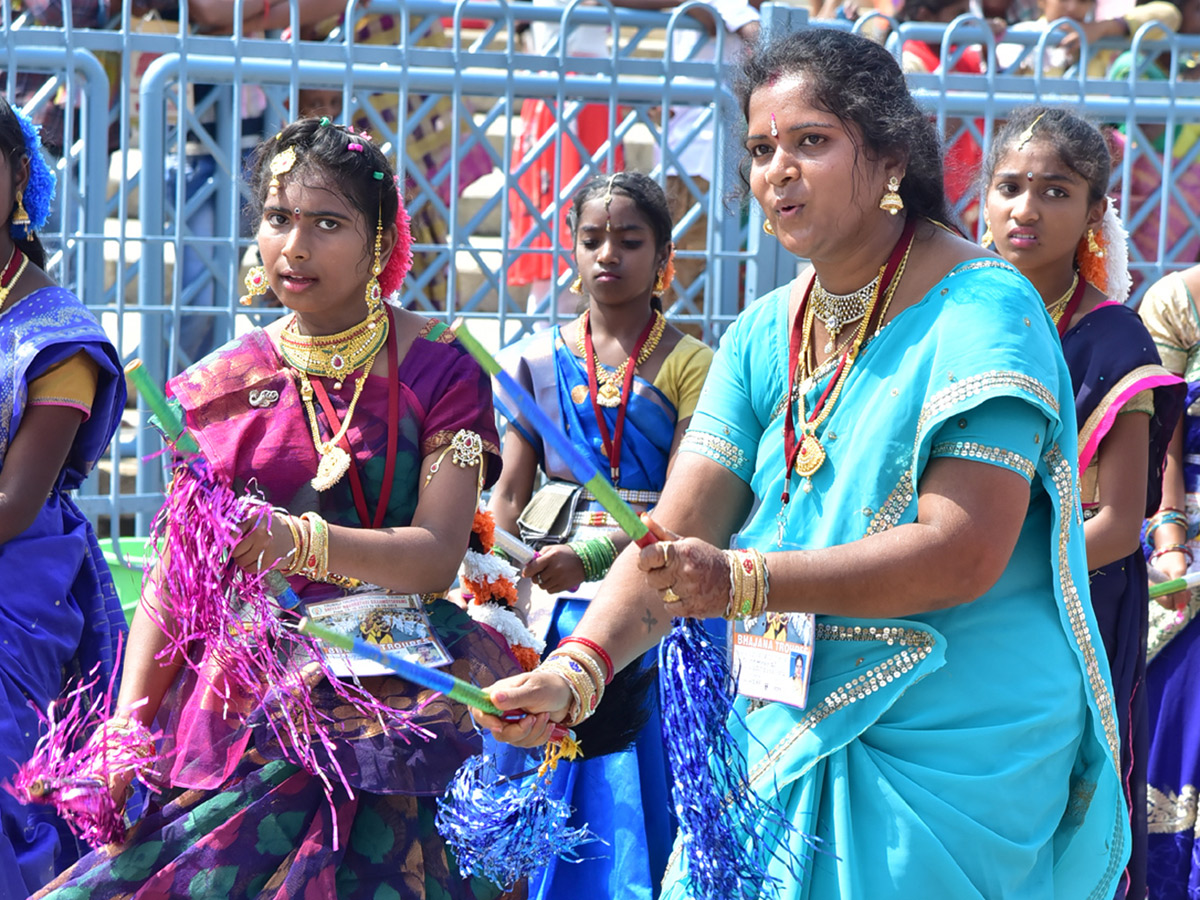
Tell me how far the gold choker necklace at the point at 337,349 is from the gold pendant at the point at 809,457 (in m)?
0.98

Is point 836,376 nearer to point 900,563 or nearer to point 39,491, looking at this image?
point 900,563

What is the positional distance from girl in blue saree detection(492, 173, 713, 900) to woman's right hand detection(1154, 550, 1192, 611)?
1.38m

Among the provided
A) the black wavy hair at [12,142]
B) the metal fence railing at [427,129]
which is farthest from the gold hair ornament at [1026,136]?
the black wavy hair at [12,142]

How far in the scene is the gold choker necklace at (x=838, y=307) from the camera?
235 centimetres

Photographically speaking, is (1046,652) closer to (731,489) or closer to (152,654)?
(731,489)

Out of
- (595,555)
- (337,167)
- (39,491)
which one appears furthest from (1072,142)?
(39,491)

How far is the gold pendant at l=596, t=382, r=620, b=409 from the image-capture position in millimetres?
4273

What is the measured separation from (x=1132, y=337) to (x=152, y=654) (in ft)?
7.67

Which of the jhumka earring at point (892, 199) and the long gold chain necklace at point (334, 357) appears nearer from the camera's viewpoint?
the jhumka earring at point (892, 199)

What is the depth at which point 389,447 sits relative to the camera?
282 cm

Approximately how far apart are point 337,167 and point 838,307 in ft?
3.62

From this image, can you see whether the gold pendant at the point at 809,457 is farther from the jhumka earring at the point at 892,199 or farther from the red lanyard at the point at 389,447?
the red lanyard at the point at 389,447

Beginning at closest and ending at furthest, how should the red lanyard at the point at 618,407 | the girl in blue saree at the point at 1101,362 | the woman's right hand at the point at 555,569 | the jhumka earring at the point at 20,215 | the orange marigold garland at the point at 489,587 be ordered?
the orange marigold garland at the point at 489,587, the girl in blue saree at the point at 1101,362, the jhumka earring at the point at 20,215, the woman's right hand at the point at 555,569, the red lanyard at the point at 618,407

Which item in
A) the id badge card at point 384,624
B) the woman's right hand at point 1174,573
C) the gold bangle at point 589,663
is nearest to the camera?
the gold bangle at point 589,663
